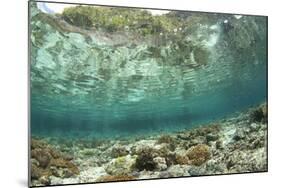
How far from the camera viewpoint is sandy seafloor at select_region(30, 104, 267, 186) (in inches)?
125

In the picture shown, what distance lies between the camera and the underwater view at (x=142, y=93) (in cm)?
317

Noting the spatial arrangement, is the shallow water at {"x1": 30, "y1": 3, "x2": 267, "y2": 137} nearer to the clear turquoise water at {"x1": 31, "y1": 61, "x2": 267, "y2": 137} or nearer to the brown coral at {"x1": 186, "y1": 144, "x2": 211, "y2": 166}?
the clear turquoise water at {"x1": 31, "y1": 61, "x2": 267, "y2": 137}

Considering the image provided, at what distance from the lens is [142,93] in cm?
337

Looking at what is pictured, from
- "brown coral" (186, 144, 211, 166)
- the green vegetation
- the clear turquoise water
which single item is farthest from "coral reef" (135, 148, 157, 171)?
the green vegetation

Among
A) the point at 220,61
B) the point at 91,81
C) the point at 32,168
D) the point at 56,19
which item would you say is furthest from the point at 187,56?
the point at 32,168

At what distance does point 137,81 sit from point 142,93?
9 cm

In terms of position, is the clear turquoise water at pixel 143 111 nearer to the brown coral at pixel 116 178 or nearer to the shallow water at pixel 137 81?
the shallow water at pixel 137 81

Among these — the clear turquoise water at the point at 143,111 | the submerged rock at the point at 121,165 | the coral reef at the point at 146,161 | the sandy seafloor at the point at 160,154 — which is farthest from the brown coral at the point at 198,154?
the submerged rock at the point at 121,165

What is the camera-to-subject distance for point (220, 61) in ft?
11.7

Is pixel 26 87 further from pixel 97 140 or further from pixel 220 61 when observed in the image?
pixel 220 61

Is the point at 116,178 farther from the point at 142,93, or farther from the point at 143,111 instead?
the point at 142,93

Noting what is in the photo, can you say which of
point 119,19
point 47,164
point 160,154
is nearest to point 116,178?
point 160,154

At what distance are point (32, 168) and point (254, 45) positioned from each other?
189cm

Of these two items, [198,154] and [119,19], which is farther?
[198,154]
